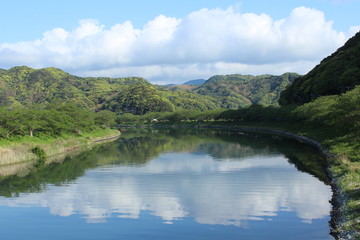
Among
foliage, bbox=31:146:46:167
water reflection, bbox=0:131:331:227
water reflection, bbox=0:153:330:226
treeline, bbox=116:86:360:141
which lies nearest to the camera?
water reflection, bbox=0:153:330:226

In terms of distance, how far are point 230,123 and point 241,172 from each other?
146 metres

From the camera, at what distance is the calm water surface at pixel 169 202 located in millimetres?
25172

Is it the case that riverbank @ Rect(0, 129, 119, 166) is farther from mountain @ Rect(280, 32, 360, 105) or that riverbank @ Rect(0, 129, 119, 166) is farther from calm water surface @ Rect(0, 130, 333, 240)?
mountain @ Rect(280, 32, 360, 105)

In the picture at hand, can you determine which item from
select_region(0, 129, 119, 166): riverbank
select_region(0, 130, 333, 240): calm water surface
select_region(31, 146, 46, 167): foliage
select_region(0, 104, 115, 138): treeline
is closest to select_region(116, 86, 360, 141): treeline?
select_region(0, 130, 333, 240): calm water surface

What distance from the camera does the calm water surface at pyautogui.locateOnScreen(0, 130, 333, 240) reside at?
2517 cm

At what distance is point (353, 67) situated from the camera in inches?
5054

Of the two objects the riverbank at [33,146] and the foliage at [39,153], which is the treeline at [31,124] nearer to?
the riverbank at [33,146]

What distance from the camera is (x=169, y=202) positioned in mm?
33062

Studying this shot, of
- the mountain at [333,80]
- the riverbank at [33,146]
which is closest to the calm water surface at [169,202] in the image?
the riverbank at [33,146]

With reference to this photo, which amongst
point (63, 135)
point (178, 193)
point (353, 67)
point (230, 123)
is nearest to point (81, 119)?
point (63, 135)

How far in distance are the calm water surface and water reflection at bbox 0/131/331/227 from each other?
8cm

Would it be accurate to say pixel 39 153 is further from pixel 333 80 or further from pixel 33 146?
pixel 333 80

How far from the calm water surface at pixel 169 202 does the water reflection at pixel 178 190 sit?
0.08 metres

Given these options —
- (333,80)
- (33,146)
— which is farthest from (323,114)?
(333,80)
